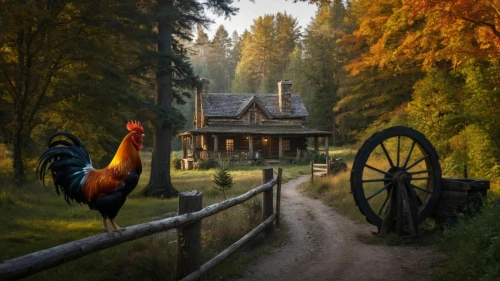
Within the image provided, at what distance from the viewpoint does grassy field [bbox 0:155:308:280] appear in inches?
211

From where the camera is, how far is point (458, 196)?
8.48 meters

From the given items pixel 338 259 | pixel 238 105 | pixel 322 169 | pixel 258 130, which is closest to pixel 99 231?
pixel 338 259

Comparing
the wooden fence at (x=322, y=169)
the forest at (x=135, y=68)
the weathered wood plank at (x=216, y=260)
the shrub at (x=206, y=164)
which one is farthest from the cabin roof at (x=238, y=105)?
the weathered wood plank at (x=216, y=260)

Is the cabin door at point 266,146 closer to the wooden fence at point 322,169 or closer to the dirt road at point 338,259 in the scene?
the wooden fence at point 322,169

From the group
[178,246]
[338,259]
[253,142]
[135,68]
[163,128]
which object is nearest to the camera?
[178,246]

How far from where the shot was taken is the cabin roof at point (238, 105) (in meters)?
38.6

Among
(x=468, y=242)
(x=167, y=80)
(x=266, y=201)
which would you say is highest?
(x=167, y=80)

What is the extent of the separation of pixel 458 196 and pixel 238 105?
32.5 meters

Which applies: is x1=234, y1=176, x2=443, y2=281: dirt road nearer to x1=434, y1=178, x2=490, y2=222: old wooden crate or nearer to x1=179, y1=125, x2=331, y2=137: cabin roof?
x1=434, y1=178, x2=490, y2=222: old wooden crate

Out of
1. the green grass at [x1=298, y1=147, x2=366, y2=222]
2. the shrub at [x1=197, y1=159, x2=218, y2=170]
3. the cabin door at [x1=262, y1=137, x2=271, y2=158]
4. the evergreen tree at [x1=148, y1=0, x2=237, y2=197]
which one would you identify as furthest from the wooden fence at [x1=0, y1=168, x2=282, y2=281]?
the cabin door at [x1=262, y1=137, x2=271, y2=158]

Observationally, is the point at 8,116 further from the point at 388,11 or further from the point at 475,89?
the point at 388,11

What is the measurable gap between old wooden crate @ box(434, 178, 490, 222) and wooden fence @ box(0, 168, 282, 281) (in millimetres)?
4310

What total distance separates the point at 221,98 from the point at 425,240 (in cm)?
3432

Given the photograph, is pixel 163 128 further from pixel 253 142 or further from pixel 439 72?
pixel 253 142
